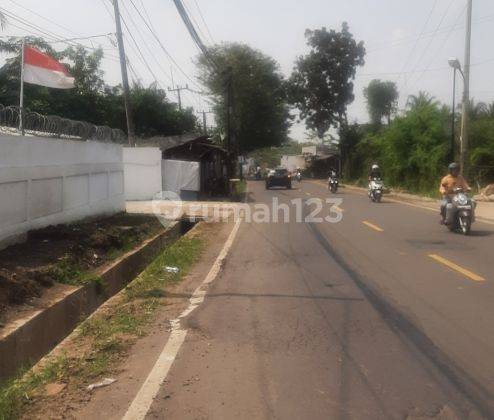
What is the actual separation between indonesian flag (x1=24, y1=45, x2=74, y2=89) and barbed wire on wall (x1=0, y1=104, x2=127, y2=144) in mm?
1175

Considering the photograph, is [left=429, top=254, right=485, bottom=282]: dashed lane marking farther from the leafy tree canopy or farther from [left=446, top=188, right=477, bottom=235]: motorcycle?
the leafy tree canopy

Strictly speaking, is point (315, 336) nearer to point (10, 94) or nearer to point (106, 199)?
point (106, 199)

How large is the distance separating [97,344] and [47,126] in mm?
7144

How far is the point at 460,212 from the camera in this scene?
15.5m

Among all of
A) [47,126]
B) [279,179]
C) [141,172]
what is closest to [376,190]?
[141,172]

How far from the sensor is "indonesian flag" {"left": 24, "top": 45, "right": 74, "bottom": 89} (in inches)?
584

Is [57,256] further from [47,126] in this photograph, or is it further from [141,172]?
[141,172]

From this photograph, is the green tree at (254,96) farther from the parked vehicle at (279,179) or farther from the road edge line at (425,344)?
the road edge line at (425,344)

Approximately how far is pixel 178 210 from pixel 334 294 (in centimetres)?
1616

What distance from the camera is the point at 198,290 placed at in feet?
30.7

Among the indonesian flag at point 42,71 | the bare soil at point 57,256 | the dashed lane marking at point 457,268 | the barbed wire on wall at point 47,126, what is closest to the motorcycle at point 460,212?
the dashed lane marking at point 457,268

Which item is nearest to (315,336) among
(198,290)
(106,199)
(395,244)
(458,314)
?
(458,314)

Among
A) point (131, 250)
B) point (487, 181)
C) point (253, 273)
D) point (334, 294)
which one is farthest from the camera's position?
point (487, 181)

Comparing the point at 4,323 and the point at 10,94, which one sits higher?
the point at 10,94
